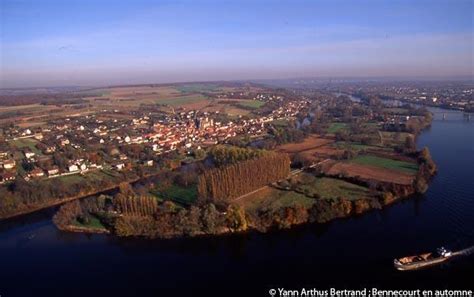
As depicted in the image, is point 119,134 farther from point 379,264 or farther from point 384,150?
point 379,264

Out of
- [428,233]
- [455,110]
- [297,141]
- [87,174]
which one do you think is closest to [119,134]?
[87,174]

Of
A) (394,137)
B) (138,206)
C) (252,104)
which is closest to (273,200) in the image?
(138,206)

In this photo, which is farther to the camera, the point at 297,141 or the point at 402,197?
the point at 297,141

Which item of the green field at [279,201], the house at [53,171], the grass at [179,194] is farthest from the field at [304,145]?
the house at [53,171]

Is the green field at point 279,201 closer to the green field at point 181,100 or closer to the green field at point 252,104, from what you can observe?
the green field at point 252,104

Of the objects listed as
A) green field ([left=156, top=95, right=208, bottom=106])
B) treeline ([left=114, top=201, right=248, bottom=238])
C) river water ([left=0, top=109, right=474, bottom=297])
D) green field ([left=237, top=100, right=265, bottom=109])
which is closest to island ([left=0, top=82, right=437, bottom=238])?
treeline ([left=114, top=201, right=248, bottom=238])

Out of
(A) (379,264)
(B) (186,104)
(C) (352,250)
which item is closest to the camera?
(A) (379,264)
